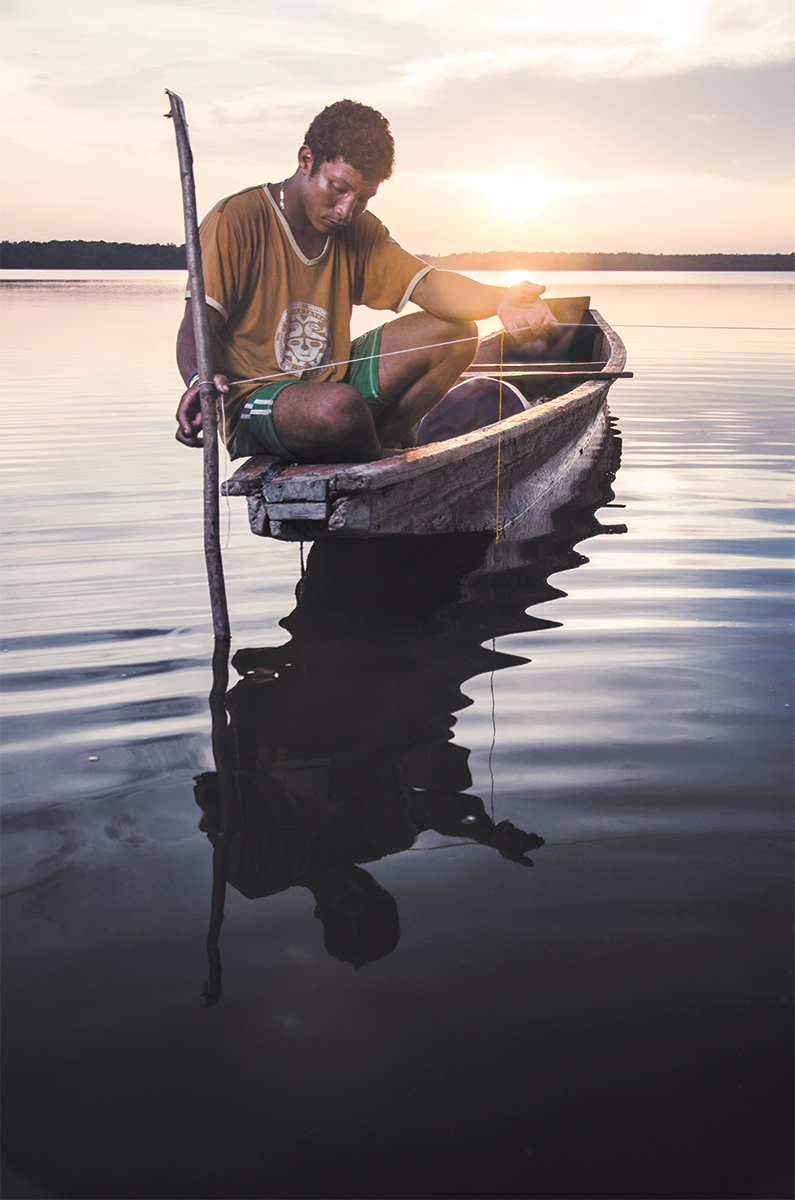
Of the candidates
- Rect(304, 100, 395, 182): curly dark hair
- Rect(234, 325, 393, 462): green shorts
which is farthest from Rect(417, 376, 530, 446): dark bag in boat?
Rect(304, 100, 395, 182): curly dark hair

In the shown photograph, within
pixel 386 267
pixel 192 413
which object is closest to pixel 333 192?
pixel 386 267

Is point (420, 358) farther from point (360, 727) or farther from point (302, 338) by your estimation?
→ point (360, 727)

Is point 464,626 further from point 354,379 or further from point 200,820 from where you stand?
point 200,820

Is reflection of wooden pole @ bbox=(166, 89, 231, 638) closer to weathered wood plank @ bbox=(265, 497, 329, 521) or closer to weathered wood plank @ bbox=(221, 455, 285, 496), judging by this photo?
weathered wood plank @ bbox=(221, 455, 285, 496)

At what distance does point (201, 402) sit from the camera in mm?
3256

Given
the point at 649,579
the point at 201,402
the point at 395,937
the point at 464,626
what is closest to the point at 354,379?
the point at 201,402

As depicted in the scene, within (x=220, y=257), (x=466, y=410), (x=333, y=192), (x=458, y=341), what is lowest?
(x=466, y=410)

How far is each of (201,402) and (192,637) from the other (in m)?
0.95

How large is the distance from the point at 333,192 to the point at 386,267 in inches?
21.9

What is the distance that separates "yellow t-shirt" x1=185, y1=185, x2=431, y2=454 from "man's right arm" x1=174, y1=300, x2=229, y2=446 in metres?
0.06

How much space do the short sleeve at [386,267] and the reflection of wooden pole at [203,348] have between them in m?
0.86

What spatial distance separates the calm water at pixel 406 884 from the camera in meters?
1.39

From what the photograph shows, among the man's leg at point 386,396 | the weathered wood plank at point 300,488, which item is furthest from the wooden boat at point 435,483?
the man's leg at point 386,396

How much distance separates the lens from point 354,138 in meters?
3.28
